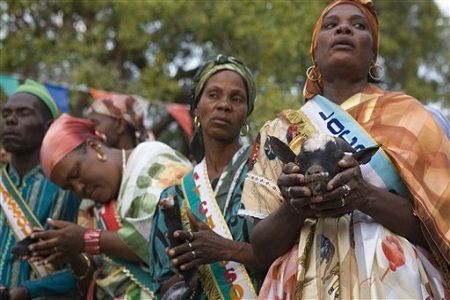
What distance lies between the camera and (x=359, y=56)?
321 cm

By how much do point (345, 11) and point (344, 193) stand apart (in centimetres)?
88

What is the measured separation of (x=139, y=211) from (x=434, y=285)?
1946mm

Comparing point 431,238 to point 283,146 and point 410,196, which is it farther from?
point 283,146

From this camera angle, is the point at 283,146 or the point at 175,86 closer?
the point at 283,146

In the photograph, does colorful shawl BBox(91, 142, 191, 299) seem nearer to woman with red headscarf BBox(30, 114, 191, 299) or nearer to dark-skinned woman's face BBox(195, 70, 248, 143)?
woman with red headscarf BBox(30, 114, 191, 299)

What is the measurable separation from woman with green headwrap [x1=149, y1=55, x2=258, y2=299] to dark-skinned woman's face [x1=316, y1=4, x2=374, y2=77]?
752mm

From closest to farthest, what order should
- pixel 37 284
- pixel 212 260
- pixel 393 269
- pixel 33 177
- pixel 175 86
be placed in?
pixel 393 269 → pixel 212 260 → pixel 37 284 → pixel 33 177 → pixel 175 86

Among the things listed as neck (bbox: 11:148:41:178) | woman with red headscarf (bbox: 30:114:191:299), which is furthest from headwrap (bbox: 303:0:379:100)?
neck (bbox: 11:148:41:178)

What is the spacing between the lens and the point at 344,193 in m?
2.72

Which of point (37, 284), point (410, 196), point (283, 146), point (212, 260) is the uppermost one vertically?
point (283, 146)

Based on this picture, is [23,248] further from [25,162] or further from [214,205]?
[214,205]

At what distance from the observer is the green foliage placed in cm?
1404

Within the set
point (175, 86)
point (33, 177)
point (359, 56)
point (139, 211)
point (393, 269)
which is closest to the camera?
point (393, 269)

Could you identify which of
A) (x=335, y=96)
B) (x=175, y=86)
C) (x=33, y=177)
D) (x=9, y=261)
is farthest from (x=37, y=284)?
(x=175, y=86)
